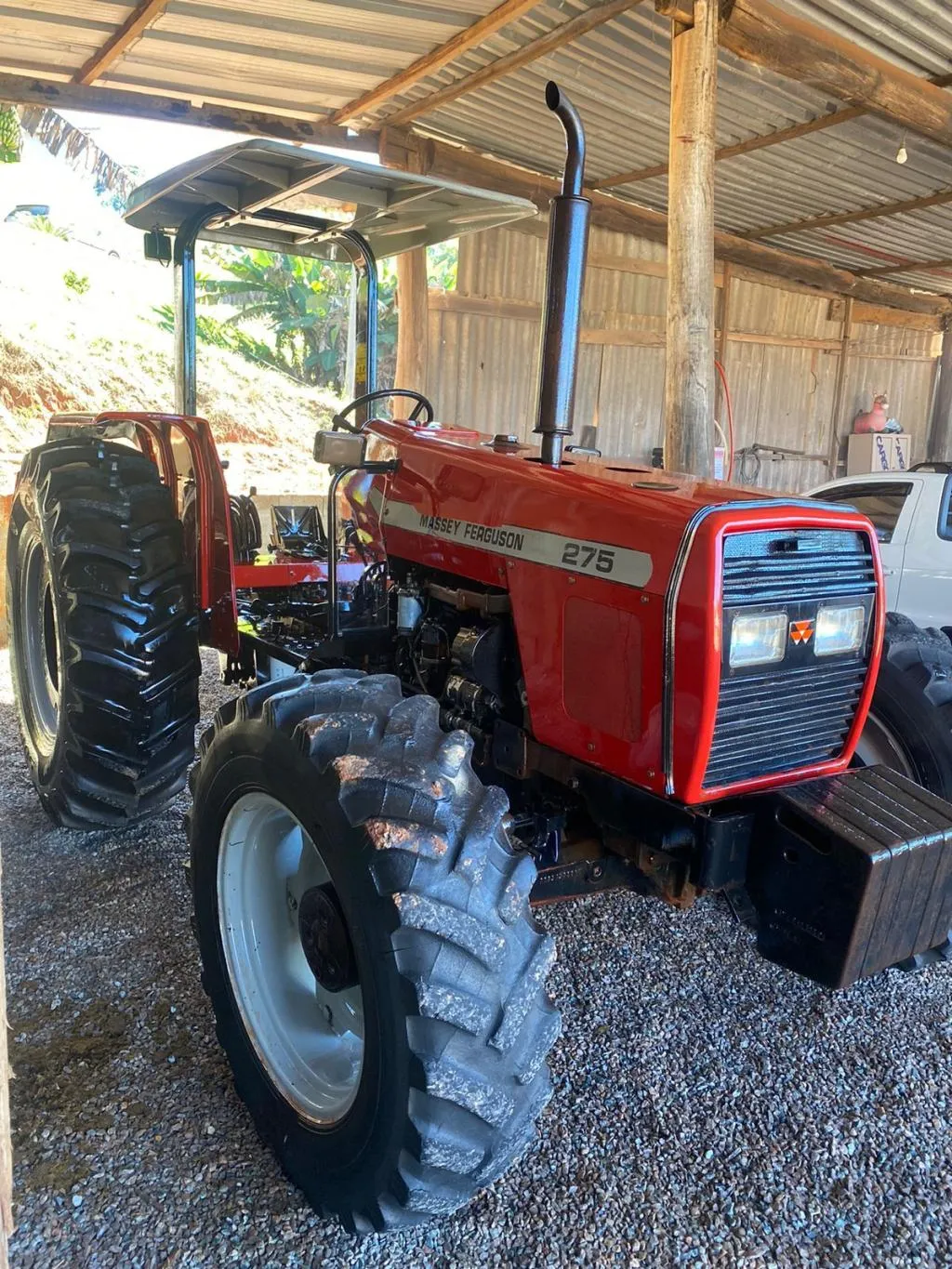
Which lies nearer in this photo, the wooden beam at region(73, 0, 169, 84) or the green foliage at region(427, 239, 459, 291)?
the wooden beam at region(73, 0, 169, 84)

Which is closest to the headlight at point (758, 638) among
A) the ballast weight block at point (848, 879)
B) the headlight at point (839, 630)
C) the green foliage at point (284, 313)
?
the headlight at point (839, 630)

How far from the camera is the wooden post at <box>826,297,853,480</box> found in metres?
11.3

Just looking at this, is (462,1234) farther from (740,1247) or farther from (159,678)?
(159,678)

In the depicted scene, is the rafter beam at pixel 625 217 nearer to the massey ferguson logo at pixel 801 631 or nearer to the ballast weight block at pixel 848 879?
the massey ferguson logo at pixel 801 631

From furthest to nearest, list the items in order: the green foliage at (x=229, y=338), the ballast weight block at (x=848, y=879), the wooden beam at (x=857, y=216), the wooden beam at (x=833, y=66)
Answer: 1. the green foliage at (x=229, y=338)
2. the wooden beam at (x=857, y=216)
3. the wooden beam at (x=833, y=66)
4. the ballast weight block at (x=848, y=879)

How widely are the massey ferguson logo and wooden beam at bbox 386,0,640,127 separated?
14.0 feet

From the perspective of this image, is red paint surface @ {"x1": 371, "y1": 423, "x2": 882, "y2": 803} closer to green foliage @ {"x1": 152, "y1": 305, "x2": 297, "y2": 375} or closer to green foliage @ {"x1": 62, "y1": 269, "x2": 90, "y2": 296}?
green foliage @ {"x1": 152, "y1": 305, "x2": 297, "y2": 375}

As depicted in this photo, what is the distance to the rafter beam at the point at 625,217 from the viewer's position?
277 inches

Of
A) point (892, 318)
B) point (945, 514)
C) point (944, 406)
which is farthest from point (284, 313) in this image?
point (945, 514)

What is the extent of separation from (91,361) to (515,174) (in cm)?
1147

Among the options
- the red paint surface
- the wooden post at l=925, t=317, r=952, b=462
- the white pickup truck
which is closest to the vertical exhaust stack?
the red paint surface

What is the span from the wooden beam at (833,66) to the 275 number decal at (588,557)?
394 centimetres

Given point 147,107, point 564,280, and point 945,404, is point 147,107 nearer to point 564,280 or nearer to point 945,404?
point 564,280

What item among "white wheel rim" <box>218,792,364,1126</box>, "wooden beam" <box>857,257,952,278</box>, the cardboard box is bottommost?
"white wheel rim" <box>218,792,364,1126</box>
